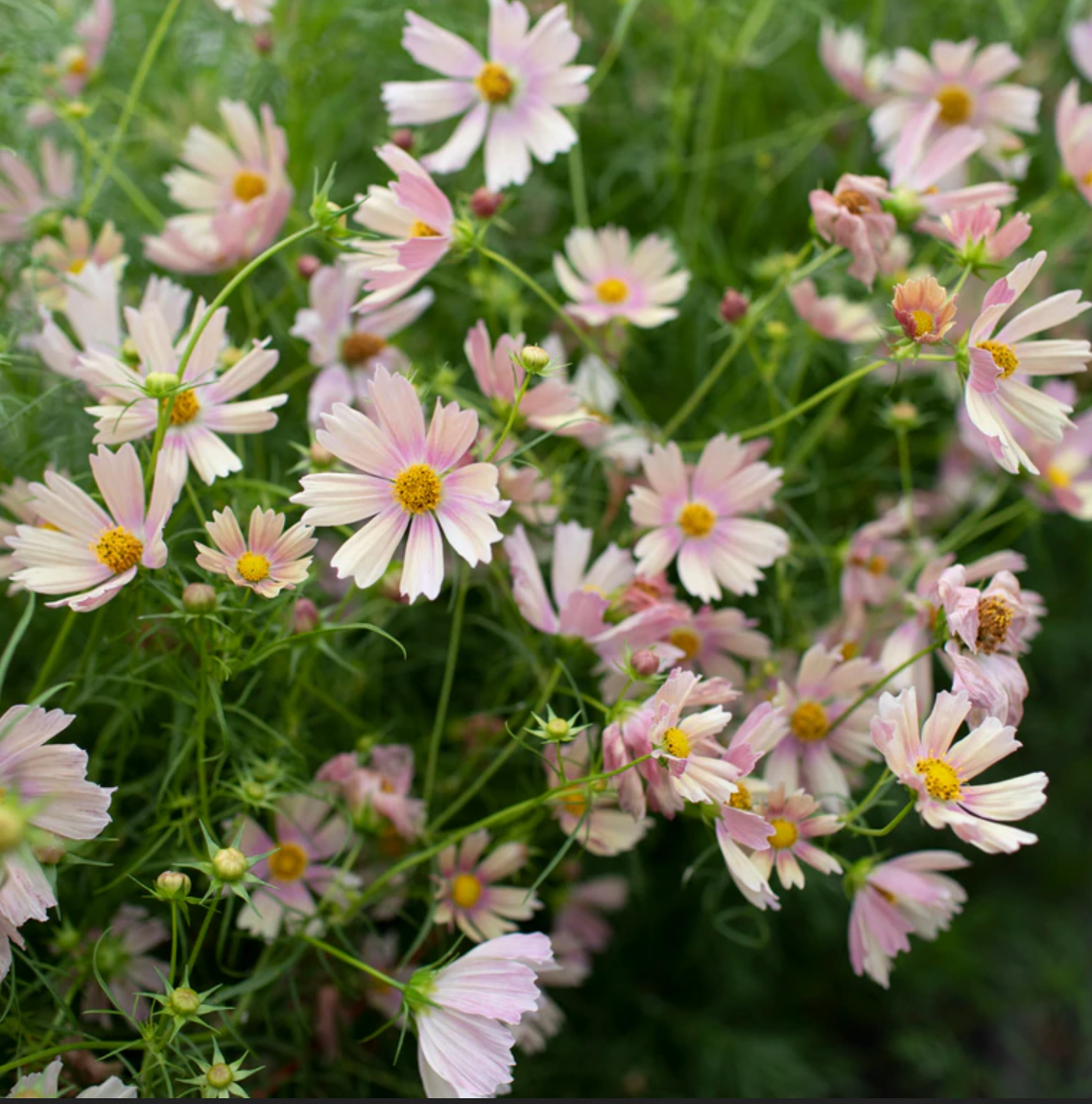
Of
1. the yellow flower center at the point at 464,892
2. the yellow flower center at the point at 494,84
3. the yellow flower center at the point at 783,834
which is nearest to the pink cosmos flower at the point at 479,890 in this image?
the yellow flower center at the point at 464,892

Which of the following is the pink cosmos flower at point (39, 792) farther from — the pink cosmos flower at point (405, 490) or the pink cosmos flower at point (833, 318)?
the pink cosmos flower at point (833, 318)

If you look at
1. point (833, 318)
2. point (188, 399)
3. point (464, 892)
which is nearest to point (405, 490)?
point (188, 399)

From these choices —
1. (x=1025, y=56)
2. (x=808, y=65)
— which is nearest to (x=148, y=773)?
(x=808, y=65)

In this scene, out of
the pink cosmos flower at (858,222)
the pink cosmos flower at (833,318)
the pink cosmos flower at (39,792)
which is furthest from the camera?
the pink cosmos flower at (833,318)

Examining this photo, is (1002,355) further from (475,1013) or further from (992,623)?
(475,1013)

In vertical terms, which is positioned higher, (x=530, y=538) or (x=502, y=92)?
(x=502, y=92)

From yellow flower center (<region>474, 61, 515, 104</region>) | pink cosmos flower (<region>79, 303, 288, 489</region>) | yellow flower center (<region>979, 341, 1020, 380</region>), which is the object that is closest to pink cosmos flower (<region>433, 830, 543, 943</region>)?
pink cosmos flower (<region>79, 303, 288, 489</region>)

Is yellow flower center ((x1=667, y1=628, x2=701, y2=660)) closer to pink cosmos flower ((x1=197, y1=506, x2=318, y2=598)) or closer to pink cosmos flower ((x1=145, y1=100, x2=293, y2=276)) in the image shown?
pink cosmos flower ((x1=197, y1=506, x2=318, y2=598))

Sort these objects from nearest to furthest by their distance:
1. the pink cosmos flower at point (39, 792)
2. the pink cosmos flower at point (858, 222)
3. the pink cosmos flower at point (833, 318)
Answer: the pink cosmos flower at point (39, 792)
the pink cosmos flower at point (858, 222)
the pink cosmos flower at point (833, 318)
